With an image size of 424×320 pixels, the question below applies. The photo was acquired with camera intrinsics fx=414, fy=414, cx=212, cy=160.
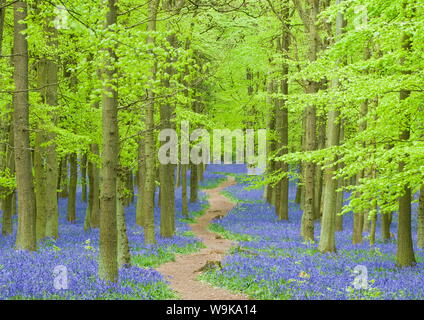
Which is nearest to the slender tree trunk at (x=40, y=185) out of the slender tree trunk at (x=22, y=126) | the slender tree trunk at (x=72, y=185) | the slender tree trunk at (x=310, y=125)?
the slender tree trunk at (x=22, y=126)

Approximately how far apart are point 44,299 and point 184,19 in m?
14.2

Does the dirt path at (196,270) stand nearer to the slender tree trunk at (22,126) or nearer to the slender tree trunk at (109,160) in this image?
the slender tree trunk at (109,160)

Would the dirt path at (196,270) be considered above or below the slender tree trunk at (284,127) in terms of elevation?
below

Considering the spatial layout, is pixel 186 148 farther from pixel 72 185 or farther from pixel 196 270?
pixel 196 270

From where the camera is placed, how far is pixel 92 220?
846 inches

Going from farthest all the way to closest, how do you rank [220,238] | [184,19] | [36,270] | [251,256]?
[220,238], [184,19], [251,256], [36,270]

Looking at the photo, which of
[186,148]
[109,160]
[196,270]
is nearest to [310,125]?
[196,270]

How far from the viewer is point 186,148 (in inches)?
944

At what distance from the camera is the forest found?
27.1 feet

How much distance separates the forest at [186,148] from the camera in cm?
826

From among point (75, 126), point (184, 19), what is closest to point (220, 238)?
point (75, 126)

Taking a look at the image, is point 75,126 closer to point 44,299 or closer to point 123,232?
point 123,232
